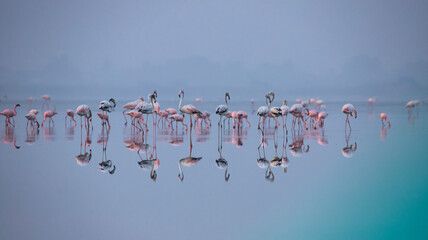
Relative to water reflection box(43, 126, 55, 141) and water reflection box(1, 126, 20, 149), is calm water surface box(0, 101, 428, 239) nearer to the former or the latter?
water reflection box(1, 126, 20, 149)

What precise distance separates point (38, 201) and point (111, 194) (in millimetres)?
749

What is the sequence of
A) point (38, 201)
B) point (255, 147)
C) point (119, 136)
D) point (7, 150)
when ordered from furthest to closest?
point (119, 136), point (255, 147), point (7, 150), point (38, 201)

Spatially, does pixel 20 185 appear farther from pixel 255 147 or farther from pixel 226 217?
pixel 255 147

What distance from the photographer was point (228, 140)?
32.7 feet

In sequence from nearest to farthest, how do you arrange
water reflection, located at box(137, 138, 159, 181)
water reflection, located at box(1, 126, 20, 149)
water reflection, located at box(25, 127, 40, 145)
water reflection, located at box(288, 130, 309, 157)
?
water reflection, located at box(137, 138, 159, 181) → water reflection, located at box(288, 130, 309, 157) → water reflection, located at box(1, 126, 20, 149) → water reflection, located at box(25, 127, 40, 145)

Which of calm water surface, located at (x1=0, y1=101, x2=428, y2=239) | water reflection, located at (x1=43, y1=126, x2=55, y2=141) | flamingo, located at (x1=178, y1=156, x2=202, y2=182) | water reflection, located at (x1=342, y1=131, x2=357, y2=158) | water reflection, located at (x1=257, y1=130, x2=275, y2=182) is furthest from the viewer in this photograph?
water reflection, located at (x1=43, y1=126, x2=55, y2=141)

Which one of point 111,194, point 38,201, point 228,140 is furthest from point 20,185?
point 228,140

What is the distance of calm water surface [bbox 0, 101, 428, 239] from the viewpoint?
4.38 m

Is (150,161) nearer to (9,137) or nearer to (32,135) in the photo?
(9,137)

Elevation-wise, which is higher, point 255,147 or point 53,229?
point 255,147

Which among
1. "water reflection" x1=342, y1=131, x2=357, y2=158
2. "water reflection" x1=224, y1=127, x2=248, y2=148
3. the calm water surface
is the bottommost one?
the calm water surface

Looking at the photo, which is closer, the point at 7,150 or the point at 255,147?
the point at 7,150

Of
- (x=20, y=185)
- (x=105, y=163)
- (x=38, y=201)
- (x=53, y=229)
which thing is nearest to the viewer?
(x=53, y=229)

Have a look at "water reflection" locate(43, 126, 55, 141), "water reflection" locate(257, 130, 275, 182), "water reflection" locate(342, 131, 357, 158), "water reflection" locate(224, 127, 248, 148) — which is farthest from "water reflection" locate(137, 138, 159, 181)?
"water reflection" locate(342, 131, 357, 158)
